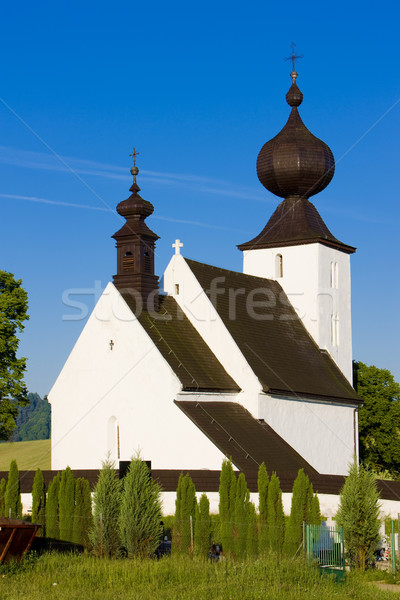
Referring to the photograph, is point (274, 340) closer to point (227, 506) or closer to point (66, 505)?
point (227, 506)

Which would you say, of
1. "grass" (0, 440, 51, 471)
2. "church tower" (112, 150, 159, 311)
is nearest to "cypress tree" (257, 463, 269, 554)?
"church tower" (112, 150, 159, 311)

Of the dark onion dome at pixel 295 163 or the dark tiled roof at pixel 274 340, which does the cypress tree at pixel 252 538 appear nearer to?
the dark tiled roof at pixel 274 340

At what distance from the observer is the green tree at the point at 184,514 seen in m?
22.7

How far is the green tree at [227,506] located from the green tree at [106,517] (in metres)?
2.41

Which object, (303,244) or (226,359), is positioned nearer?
(226,359)

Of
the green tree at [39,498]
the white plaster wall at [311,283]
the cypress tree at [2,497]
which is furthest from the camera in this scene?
the white plaster wall at [311,283]

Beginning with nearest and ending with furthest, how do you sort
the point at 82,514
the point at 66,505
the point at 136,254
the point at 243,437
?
the point at 82,514
the point at 66,505
the point at 243,437
the point at 136,254

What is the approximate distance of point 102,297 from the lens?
30953mm

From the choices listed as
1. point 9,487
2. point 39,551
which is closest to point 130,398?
point 9,487

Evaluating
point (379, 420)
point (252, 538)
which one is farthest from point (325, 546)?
point (379, 420)

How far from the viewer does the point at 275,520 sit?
22656mm

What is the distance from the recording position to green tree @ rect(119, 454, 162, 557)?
21.7 meters

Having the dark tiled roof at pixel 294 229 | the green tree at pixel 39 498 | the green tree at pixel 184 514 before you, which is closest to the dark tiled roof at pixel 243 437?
the green tree at pixel 184 514

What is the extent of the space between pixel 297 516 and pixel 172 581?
5008 mm
